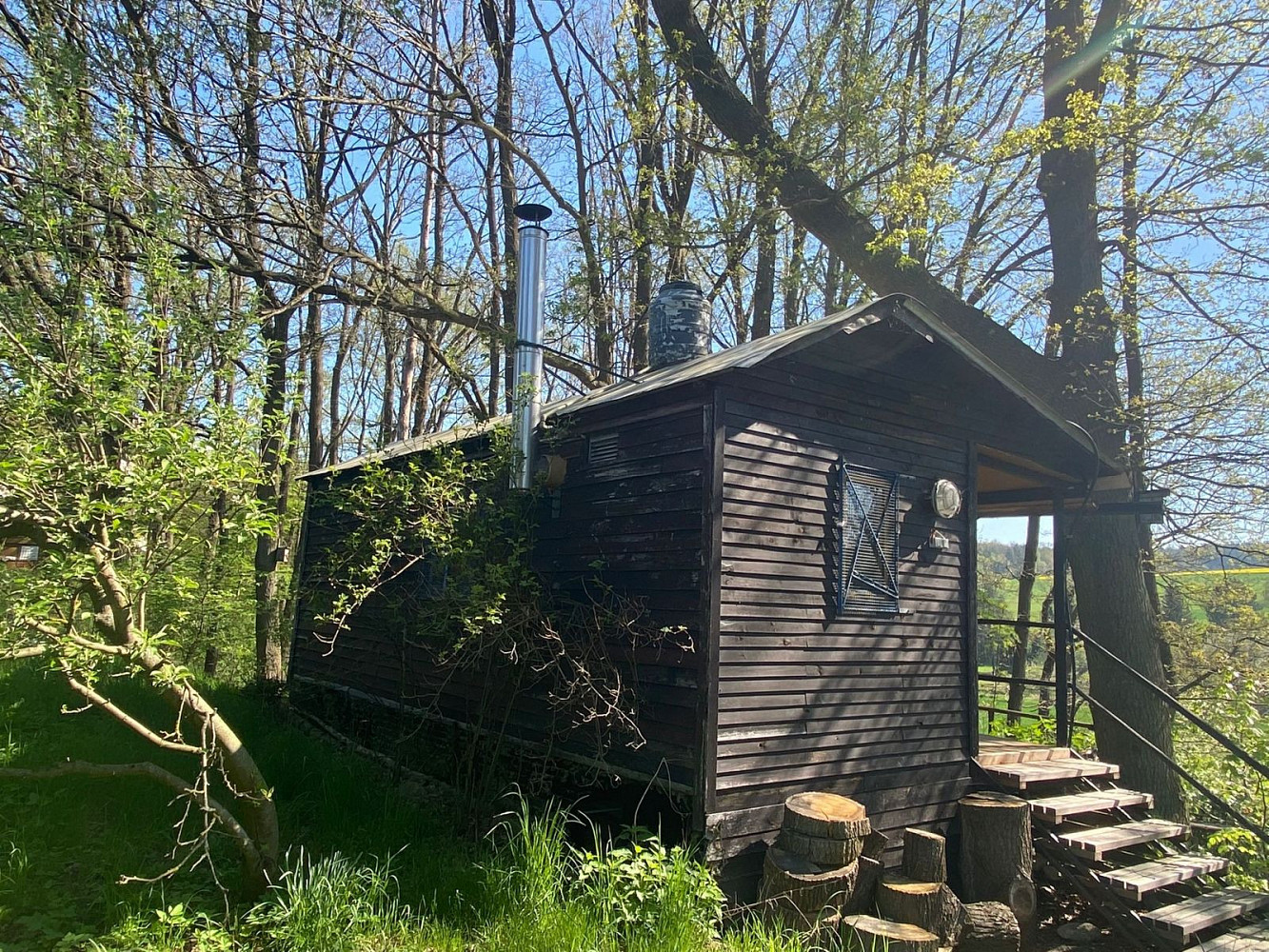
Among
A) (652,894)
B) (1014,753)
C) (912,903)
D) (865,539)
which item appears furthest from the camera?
(1014,753)

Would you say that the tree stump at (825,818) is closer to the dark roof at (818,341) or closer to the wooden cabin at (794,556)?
the wooden cabin at (794,556)

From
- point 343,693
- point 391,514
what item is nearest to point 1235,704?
point 391,514

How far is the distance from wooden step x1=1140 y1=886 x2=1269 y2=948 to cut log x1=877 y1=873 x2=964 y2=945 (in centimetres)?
145

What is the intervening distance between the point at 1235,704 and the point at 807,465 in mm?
5676

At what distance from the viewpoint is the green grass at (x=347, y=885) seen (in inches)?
159

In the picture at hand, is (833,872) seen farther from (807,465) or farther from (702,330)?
(702,330)

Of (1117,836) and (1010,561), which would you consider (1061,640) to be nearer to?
(1117,836)

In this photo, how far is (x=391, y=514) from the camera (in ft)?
21.5

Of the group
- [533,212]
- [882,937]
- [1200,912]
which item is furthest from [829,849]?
[533,212]

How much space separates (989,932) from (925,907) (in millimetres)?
659

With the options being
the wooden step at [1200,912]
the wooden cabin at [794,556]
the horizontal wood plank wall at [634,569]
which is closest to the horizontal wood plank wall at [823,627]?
the wooden cabin at [794,556]

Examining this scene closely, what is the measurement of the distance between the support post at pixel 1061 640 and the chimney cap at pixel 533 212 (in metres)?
6.06

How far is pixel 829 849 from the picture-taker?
15.9 ft

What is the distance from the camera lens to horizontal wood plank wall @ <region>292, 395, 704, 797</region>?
5387mm
